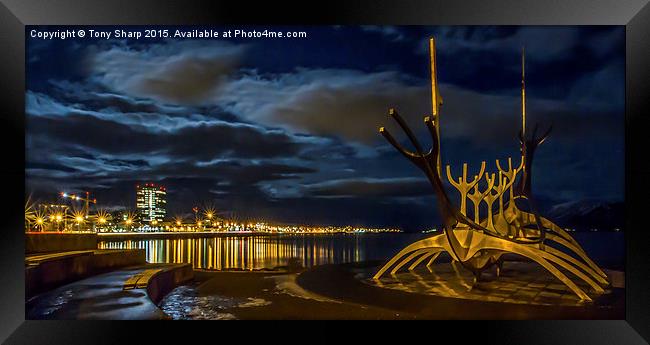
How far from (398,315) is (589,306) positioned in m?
2.44

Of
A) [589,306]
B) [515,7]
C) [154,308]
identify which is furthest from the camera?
[589,306]

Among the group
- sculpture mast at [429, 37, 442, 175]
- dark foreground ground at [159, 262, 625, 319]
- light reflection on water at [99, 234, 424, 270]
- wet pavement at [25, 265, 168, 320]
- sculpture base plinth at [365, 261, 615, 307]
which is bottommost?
light reflection on water at [99, 234, 424, 270]

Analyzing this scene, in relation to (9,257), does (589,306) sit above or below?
below

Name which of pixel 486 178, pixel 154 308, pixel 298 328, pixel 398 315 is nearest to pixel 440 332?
pixel 398 315

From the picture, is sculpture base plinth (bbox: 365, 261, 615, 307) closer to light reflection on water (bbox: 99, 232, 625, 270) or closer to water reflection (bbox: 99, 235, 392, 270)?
light reflection on water (bbox: 99, 232, 625, 270)

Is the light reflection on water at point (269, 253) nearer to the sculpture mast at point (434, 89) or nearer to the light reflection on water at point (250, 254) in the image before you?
the light reflection on water at point (250, 254)

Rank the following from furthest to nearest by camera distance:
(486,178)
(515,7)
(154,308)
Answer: (486,178) < (515,7) < (154,308)

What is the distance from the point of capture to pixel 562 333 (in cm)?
602

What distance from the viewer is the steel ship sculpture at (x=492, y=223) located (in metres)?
6.46

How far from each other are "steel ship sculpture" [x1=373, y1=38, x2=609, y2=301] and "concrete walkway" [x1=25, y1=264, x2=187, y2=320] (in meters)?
3.32

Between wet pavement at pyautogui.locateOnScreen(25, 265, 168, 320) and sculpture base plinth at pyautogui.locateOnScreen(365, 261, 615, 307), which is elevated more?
wet pavement at pyautogui.locateOnScreen(25, 265, 168, 320)

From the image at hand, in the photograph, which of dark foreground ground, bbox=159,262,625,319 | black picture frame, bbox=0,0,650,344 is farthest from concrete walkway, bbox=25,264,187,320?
dark foreground ground, bbox=159,262,625,319

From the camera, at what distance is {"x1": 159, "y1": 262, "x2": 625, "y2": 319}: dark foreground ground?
20.2 feet

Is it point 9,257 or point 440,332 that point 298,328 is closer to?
point 440,332
